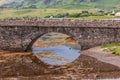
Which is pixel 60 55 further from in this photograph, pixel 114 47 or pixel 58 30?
pixel 114 47

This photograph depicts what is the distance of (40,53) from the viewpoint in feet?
262

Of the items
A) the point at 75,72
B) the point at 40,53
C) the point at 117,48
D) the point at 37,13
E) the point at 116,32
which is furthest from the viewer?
the point at 37,13

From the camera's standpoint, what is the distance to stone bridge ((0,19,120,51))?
2896 inches

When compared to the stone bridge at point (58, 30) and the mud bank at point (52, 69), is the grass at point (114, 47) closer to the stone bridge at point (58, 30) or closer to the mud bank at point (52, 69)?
the stone bridge at point (58, 30)

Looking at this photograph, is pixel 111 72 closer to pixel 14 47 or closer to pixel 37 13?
pixel 14 47

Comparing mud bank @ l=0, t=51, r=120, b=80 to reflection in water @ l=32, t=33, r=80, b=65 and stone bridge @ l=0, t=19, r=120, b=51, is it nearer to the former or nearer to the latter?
reflection in water @ l=32, t=33, r=80, b=65

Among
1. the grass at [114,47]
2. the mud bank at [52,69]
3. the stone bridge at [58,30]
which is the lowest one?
the mud bank at [52,69]

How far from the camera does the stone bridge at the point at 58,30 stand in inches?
2896

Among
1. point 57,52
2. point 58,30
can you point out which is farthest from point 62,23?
point 57,52

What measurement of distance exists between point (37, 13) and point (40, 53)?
108m

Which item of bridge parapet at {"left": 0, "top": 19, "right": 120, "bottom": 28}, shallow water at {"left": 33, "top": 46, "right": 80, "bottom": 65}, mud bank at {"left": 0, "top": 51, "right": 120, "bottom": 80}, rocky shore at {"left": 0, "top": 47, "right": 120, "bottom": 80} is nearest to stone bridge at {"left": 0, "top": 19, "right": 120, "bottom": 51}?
bridge parapet at {"left": 0, "top": 19, "right": 120, "bottom": 28}

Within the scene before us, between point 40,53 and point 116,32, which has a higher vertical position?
point 116,32

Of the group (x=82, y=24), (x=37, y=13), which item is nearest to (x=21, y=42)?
(x=82, y=24)

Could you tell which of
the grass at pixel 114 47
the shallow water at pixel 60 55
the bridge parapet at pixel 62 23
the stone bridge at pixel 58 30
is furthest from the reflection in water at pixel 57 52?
the bridge parapet at pixel 62 23
